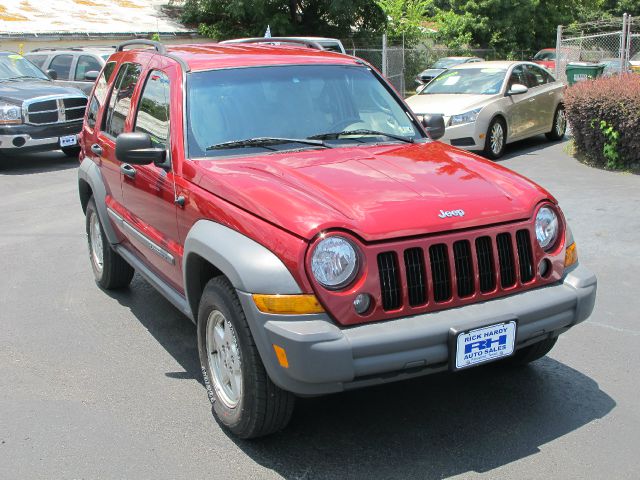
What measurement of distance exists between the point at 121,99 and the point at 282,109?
1.65 m

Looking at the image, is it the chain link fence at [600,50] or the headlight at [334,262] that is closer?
the headlight at [334,262]

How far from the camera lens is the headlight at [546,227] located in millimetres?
4016

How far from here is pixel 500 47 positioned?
40.0 metres

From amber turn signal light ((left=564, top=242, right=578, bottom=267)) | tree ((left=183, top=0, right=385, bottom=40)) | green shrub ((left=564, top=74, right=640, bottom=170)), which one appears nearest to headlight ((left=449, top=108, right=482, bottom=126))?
green shrub ((left=564, top=74, right=640, bottom=170))

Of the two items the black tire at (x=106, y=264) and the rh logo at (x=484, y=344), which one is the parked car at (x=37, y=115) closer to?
the black tire at (x=106, y=264)

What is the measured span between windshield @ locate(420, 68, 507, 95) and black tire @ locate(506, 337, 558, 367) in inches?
357

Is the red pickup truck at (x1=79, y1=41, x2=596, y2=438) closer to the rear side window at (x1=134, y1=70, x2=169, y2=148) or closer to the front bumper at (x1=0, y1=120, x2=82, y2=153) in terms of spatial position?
Answer: the rear side window at (x1=134, y1=70, x2=169, y2=148)

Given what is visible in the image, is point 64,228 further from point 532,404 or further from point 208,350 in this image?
point 532,404

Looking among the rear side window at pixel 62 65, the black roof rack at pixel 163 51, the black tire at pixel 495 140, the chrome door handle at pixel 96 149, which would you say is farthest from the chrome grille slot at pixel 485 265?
the rear side window at pixel 62 65

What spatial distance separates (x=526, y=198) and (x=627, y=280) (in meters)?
2.96

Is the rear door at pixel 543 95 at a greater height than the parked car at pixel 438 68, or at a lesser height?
greater

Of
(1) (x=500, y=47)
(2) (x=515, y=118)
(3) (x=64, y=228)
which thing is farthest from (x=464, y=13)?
(3) (x=64, y=228)

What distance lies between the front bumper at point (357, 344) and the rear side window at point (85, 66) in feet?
48.7

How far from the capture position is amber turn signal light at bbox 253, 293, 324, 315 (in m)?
3.41
